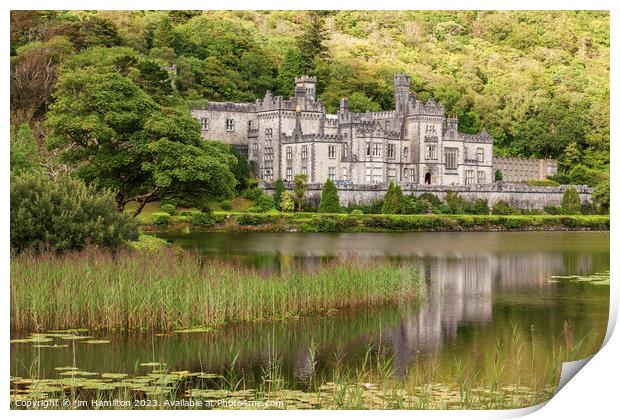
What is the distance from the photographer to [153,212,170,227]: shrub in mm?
22333

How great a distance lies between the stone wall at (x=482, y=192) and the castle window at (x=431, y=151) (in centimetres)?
415

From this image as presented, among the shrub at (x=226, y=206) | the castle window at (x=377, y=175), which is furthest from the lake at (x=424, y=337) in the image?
the castle window at (x=377, y=175)

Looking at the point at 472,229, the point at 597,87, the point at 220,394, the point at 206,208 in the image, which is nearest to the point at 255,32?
the point at 206,208

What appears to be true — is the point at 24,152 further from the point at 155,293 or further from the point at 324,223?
the point at 324,223

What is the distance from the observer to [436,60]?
19.1m

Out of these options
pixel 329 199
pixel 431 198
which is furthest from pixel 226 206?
pixel 431 198

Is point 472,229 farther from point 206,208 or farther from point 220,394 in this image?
point 220,394

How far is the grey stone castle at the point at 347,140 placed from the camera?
29.6m

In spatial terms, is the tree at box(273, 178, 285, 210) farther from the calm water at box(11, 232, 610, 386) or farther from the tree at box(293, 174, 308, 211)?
the calm water at box(11, 232, 610, 386)

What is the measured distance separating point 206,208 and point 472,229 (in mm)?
7317

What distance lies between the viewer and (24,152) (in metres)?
16.0

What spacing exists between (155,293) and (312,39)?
9337 millimetres

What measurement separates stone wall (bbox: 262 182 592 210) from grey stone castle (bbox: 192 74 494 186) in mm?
1089

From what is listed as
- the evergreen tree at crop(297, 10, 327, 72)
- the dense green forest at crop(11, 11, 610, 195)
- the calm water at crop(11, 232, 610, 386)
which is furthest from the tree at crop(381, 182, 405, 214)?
the calm water at crop(11, 232, 610, 386)
